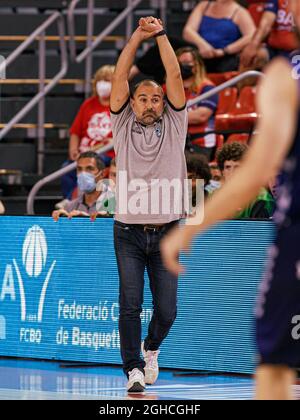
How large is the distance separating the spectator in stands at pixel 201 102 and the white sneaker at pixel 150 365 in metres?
4.01

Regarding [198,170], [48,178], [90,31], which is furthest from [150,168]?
[90,31]

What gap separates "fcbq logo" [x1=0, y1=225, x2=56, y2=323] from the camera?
9.75 metres

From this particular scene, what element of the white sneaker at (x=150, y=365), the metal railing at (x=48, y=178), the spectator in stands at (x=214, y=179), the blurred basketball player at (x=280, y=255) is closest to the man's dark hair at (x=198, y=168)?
the spectator in stands at (x=214, y=179)

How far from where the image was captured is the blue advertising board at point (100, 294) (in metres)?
8.84

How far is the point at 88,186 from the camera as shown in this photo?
993 centimetres

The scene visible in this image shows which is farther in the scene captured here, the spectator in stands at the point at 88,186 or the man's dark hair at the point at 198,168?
the spectator in stands at the point at 88,186

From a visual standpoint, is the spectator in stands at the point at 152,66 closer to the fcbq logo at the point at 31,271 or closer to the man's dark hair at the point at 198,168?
the man's dark hair at the point at 198,168

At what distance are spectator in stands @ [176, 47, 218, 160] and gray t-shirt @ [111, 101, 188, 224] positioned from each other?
3981 mm

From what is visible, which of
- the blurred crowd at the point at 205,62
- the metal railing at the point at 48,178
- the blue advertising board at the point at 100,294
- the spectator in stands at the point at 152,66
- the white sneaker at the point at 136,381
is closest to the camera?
the white sneaker at the point at 136,381

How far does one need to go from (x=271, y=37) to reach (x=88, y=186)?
4108mm

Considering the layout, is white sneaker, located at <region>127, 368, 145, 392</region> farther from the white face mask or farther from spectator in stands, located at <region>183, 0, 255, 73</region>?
spectator in stands, located at <region>183, 0, 255, 73</region>

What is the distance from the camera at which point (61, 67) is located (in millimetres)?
14172

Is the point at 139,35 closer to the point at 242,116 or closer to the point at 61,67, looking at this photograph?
the point at 242,116
